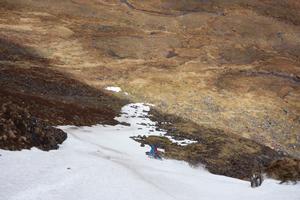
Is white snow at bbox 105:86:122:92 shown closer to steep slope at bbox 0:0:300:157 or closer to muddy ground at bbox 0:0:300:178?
muddy ground at bbox 0:0:300:178

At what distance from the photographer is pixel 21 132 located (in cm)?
1698

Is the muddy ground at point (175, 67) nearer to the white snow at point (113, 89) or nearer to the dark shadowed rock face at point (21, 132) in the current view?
the white snow at point (113, 89)

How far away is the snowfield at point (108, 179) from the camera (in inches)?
528

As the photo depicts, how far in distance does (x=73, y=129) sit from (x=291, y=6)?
7643 centimetres

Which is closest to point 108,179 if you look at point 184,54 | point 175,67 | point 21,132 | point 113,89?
point 21,132

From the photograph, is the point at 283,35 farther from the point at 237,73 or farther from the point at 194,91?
the point at 194,91

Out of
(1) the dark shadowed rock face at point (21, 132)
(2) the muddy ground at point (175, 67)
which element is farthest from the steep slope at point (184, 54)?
(1) the dark shadowed rock face at point (21, 132)

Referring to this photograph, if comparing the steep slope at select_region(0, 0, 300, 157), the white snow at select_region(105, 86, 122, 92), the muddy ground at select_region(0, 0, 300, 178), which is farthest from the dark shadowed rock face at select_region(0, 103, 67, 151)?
the white snow at select_region(105, 86, 122, 92)

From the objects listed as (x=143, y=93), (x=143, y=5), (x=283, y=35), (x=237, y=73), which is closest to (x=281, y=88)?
(x=237, y=73)

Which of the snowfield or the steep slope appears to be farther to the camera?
the steep slope

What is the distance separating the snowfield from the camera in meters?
13.4

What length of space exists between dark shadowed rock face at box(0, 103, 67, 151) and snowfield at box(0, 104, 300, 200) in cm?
43

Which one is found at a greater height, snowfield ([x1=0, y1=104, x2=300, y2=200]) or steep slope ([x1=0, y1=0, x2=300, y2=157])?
snowfield ([x1=0, y1=104, x2=300, y2=200])

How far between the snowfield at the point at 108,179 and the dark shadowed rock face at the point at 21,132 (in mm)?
430
